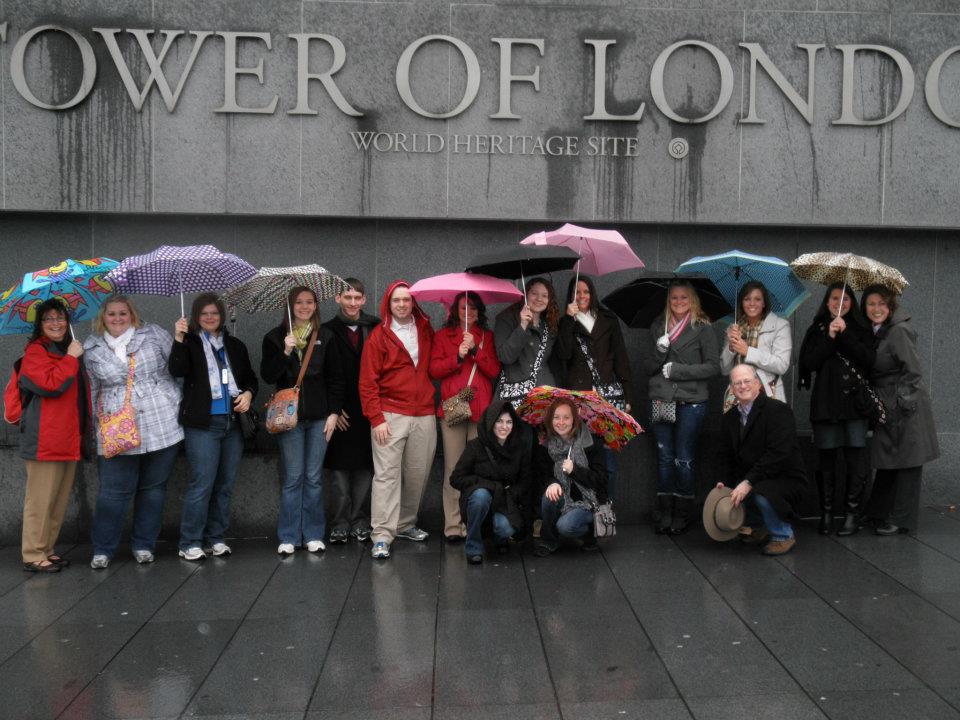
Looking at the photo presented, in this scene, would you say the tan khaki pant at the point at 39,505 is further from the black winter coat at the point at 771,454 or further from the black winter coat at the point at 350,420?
the black winter coat at the point at 771,454

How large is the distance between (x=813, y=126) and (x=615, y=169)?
1.72 meters

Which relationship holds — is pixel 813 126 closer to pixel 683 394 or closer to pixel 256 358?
pixel 683 394

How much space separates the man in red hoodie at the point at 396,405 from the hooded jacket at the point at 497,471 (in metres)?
0.55

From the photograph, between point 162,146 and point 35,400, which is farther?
point 162,146

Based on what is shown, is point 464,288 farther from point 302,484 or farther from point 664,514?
point 664,514

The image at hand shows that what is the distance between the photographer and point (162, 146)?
27.0ft

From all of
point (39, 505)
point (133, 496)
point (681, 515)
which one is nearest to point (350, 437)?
point (133, 496)

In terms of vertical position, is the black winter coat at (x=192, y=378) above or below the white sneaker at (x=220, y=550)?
above

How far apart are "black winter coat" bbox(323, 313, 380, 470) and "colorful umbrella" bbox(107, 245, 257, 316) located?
847 mm

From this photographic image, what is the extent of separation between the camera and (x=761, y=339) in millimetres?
7512

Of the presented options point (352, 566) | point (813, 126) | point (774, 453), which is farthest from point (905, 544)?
point (352, 566)

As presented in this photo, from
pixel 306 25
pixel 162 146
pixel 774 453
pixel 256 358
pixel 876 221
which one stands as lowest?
pixel 774 453

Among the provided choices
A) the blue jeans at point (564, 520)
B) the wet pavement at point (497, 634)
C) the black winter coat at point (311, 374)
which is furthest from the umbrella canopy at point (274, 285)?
the blue jeans at point (564, 520)

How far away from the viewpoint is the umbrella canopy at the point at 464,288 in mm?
7008
